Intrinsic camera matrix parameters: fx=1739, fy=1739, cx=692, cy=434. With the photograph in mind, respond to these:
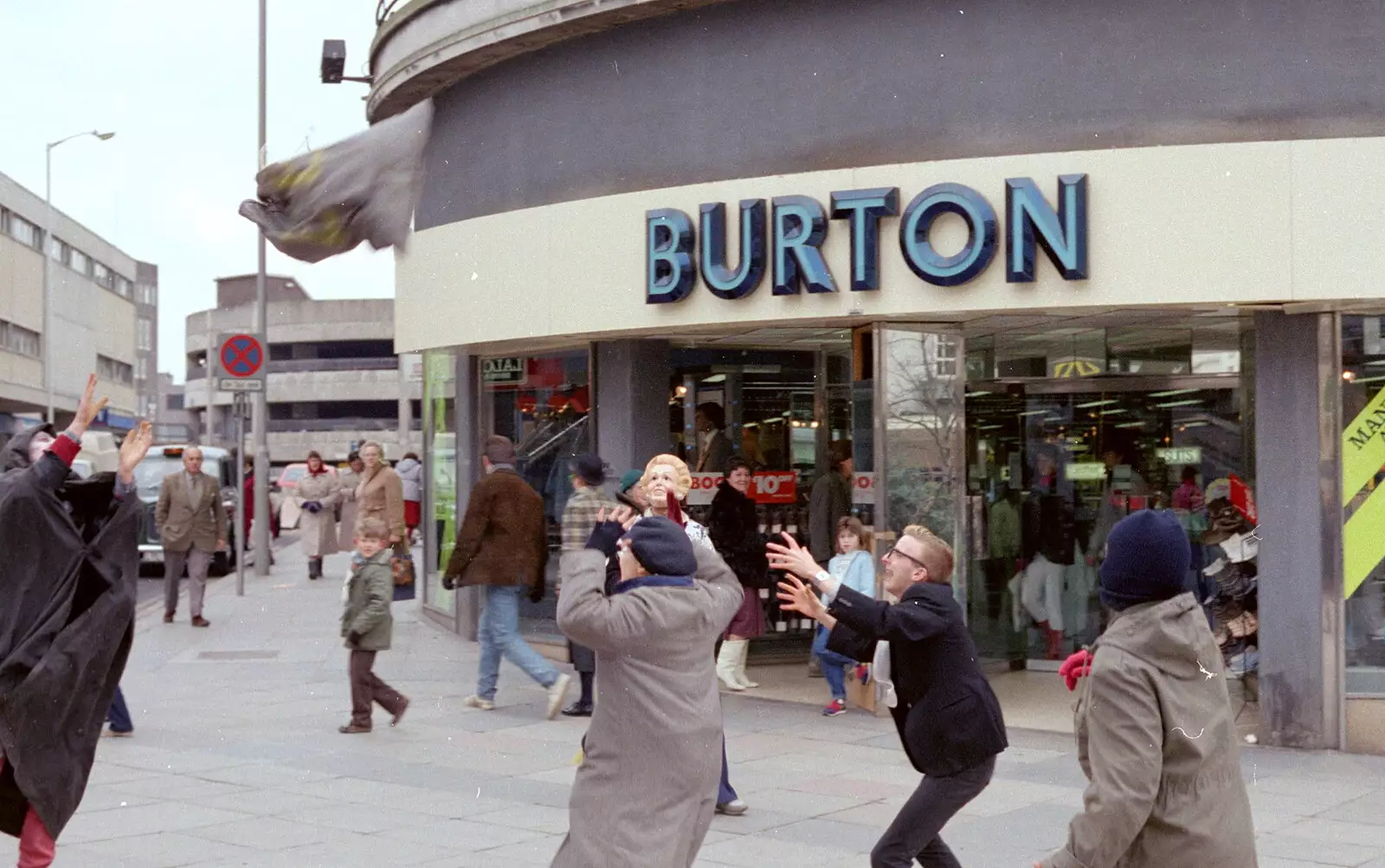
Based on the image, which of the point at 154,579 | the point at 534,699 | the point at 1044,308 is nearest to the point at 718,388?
the point at 534,699

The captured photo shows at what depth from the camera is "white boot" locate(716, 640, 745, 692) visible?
12.8 meters

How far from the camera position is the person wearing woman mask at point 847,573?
38.1 ft

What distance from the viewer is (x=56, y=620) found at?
620cm

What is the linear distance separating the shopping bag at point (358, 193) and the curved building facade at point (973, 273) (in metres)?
0.30

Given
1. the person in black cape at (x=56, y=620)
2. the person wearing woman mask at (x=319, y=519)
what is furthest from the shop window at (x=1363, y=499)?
the person wearing woman mask at (x=319, y=519)

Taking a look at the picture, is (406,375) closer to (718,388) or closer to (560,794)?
(718,388)

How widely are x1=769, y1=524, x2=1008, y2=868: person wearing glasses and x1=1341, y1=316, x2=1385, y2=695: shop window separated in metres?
5.24

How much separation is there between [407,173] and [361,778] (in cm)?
677

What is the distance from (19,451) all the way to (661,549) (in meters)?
2.89

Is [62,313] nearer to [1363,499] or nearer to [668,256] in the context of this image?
[668,256]

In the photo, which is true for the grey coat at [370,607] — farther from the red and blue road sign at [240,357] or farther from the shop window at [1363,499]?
the red and blue road sign at [240,357]

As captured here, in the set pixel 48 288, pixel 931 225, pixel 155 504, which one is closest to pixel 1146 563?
pixel 931 225

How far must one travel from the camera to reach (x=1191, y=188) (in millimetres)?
9992

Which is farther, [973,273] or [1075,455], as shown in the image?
[1075,455]
